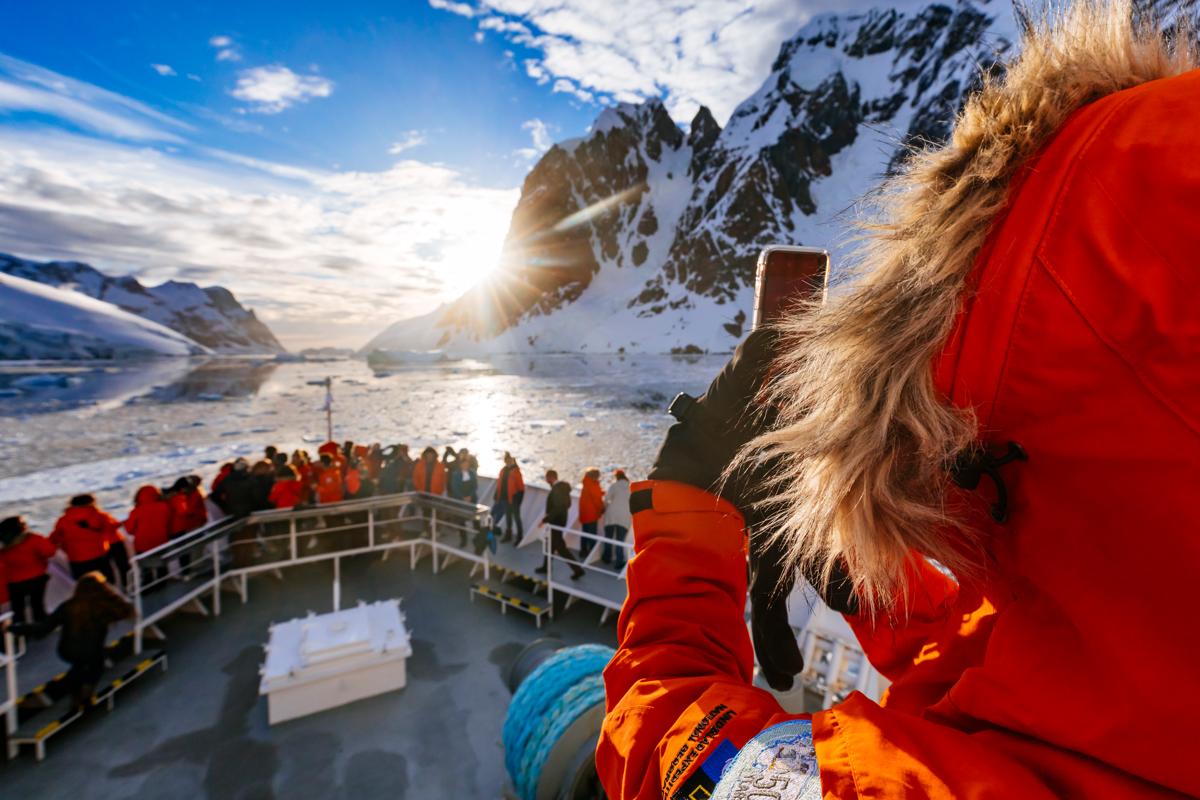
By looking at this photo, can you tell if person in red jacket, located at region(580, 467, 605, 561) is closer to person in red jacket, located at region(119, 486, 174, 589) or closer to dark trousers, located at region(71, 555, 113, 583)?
person in red jacket, located at region(119, 486, 174, 589)

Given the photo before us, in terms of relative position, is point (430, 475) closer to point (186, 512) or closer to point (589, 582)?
point (186, 512)

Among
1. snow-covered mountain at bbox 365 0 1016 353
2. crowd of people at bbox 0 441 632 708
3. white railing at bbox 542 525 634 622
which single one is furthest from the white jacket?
snow-covered mountain at bbox 365 0 1016 353

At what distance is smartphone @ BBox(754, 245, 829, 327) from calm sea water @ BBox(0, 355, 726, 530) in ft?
39.6

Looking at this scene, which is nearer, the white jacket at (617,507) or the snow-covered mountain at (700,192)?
the white jacket at (617,507)

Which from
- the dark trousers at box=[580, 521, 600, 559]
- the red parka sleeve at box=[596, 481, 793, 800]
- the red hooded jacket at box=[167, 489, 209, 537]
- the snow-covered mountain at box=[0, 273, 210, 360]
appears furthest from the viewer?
the snow-covered mountain at box=[0, 273, 210, 360]

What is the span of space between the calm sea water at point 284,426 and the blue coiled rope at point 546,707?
32.5 feet

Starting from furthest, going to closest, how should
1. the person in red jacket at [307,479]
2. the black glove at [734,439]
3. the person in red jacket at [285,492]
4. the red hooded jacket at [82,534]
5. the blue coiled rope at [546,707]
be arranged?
the person in red jacket at [307,479] → the person in red jacket at [285,492] → the red hooded jacket at [82,534] → the blue coiled rope at [546,707] → the black glove at [734,439]

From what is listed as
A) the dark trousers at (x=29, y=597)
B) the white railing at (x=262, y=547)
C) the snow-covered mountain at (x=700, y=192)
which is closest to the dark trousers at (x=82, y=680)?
the white railing at (x=262, y=547)

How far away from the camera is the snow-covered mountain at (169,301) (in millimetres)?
141100

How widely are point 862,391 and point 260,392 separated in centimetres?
4628

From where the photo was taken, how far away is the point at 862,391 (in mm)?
560

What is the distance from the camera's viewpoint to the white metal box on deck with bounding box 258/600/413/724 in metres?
3.92

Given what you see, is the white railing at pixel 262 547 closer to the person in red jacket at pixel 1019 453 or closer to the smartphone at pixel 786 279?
the smartphone at pixel 786 279

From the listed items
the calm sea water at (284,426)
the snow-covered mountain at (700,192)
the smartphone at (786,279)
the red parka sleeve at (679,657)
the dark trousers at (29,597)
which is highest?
the snow-covered mountain at (700,192)
